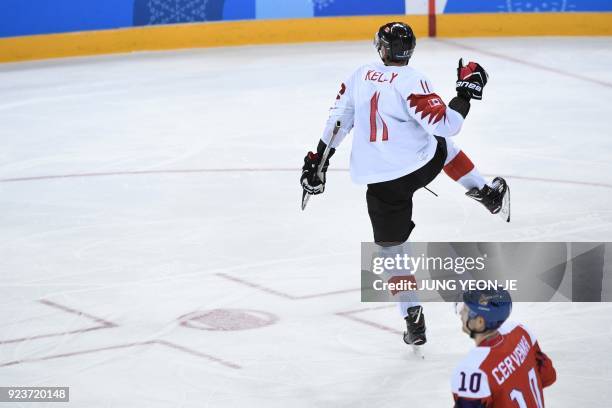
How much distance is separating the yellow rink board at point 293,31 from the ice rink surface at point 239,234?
186cm

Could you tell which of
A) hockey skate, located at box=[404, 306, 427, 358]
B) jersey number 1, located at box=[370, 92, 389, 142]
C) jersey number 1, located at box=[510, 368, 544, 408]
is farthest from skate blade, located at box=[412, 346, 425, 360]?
jersey number 1, located at box=[510, 368, 544, 408]

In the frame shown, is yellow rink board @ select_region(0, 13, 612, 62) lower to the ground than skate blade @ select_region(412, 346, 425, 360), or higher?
higher

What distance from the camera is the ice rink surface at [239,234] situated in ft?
15.5

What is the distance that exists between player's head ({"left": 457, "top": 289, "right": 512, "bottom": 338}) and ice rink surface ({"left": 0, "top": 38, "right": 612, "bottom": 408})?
4.46ft

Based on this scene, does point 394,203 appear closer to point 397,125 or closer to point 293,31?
point 397,125

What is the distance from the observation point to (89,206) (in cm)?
755

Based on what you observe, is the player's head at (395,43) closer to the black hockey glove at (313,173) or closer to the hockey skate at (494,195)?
the black hockey glove at (313,173)

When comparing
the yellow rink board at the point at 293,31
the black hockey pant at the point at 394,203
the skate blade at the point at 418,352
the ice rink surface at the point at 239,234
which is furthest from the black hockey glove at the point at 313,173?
the yellow rink board at the point at 293,31

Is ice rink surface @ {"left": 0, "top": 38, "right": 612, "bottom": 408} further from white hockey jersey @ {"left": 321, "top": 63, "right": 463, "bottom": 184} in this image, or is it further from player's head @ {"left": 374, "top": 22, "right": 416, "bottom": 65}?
player's head @ {"left": 374, "top": 22, "right": 416, "bottom": 65}

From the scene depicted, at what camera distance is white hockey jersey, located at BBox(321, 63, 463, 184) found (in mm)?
4578

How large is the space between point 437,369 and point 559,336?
0.67 m

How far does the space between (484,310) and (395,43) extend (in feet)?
6.14

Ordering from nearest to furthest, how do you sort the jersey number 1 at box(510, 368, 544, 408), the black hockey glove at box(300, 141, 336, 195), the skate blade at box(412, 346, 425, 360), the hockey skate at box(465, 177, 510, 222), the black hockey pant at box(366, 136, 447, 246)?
the jersey number 1 at box(510, 368, 544, 408)
the black hockey pant at box(366, 136, 447, 246)
the skate blade at box(412, 346, 425, 360)
the black hockey glove at box(300, 141, 336, 195)
the hockey skate at box(465, 177, 510, 222)

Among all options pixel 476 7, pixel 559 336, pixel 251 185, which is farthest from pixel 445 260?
pixel 476 7
